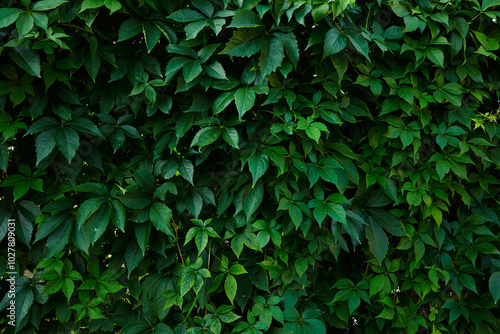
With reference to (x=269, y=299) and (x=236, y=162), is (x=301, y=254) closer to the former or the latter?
(x=269, y=299)

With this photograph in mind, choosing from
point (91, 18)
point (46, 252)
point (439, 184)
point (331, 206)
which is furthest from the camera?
point (439, 184)

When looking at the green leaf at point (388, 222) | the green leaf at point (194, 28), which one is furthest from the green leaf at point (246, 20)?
the green leaf at point (388, 222)

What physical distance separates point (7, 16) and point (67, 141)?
51 cm

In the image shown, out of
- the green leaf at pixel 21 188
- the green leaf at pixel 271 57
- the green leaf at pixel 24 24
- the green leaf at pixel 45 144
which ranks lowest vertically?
the green leaf at pixel 21 188

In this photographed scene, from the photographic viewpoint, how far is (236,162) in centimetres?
179

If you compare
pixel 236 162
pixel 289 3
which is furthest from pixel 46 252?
pixel 289 3

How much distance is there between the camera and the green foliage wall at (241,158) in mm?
1672

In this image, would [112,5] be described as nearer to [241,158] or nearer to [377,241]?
[241,158]

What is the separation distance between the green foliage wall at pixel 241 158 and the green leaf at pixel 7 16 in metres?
0.03

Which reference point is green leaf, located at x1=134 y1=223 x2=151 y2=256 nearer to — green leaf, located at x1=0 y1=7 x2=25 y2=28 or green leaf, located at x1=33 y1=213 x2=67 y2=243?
green leaf, located at x1=33 y1=213 x2=67 y2=243

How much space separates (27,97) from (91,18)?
47 cm

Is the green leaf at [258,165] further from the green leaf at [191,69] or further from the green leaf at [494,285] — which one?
the green leaf at [494,285]

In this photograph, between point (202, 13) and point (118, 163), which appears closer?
point (202, 13)

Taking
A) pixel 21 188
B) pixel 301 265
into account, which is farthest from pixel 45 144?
pixel 301 265
